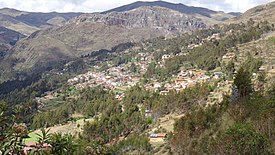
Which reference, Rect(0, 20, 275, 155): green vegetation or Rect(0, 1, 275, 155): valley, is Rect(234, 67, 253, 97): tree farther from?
Rect(0, 1, 275, 155): valley

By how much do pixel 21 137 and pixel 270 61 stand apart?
8772 cm

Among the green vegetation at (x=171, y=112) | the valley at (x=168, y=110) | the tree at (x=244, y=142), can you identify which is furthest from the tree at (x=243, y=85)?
the tree at (x=244, y=142)

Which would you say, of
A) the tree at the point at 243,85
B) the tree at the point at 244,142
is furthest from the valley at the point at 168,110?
the tree at the point at 243,85

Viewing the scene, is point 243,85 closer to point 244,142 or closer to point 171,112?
point 171,112

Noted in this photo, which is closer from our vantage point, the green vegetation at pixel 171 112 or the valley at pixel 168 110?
the green vegetation at pixel 171 112

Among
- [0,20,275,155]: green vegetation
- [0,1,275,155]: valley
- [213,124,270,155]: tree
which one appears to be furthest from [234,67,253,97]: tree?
[213,124,270,155]: tree

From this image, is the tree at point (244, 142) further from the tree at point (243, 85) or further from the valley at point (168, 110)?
the tree at point (243, 85)

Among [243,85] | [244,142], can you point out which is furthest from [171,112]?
[244,142]

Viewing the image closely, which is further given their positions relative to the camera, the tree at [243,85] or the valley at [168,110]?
the tree at [243,85]

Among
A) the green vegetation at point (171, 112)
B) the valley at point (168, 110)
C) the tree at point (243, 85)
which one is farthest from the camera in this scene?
the tree at point (243, 85)

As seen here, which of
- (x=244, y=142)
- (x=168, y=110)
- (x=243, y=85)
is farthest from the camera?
(x=168, y=110)

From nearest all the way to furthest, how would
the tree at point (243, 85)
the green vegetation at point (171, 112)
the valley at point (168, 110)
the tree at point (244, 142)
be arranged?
the green vegetation at point (171, 112) → the valley at point (168, 110) → the tree at point (244, 142) → the tree at point (243, 85)

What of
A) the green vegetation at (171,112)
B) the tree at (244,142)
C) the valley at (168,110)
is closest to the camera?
the green vegetation at (171,112)

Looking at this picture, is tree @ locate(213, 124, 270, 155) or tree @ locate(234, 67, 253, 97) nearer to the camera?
tree @ locate(213, 124, 270, 155)
